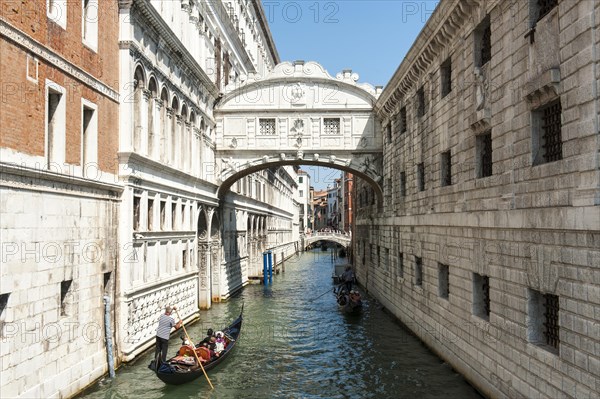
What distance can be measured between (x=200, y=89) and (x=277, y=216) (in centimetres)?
2742

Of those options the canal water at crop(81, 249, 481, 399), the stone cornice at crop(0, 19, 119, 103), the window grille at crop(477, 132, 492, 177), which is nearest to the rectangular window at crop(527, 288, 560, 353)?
the canal water at crop(81, 249, 481, 399)

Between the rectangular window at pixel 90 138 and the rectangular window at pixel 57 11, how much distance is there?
170cm

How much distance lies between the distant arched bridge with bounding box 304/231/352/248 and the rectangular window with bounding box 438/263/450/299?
40.9 meters

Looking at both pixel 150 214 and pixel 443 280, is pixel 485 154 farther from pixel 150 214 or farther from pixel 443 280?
pixel 150 214

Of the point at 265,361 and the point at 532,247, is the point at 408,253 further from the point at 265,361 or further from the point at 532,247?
the point at 532,247

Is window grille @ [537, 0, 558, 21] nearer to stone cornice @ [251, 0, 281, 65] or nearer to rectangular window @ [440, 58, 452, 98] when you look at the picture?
rectangular window @ [440, 58, 452, 98]

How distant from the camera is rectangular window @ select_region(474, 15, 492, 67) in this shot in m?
10.8

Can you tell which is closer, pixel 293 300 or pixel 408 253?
pixel 408 253

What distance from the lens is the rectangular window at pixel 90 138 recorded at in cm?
1138

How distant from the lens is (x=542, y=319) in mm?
8406

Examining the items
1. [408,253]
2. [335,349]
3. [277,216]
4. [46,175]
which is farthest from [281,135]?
[277,216]

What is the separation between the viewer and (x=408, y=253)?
675 inches

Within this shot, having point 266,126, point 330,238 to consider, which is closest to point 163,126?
point 266,126

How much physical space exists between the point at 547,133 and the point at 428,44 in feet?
21.1
